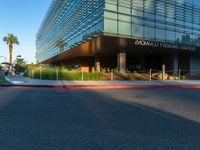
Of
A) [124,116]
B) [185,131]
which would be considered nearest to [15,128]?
[124,116]

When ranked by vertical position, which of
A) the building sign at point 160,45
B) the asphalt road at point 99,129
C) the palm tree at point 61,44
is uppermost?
the palm tree at point 61,44

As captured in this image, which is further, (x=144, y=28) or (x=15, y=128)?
(x=144, y=28)

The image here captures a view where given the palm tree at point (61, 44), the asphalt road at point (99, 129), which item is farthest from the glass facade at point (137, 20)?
the asphalt road at point (99, 129)

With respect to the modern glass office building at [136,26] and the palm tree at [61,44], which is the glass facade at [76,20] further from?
the palm tree at [61,44]

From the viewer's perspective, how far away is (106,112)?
29.9 feet

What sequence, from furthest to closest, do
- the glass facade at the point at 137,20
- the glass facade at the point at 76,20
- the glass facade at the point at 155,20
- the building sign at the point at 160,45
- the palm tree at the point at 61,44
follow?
the palm tree at the point at 61,44
the building sign at the point at 160,45
the glass facade at the point at 76,20
the glass facade at the point at 155,20
the glass facade at the point at 137,20

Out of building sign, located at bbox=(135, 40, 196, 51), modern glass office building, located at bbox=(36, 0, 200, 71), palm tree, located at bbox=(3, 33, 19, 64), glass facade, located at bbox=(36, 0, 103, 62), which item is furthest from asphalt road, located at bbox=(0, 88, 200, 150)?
palm tree, located at bbox=(3, 33, 19, 64)

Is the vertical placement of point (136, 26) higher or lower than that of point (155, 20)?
lower

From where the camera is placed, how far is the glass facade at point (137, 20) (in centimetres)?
3131

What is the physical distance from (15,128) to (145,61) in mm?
47175

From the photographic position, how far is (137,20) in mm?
33625

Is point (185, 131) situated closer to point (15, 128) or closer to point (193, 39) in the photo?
point (15, 128)

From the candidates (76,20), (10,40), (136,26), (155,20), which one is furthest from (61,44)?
(10,40)

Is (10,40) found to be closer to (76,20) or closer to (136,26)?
(76,20)
